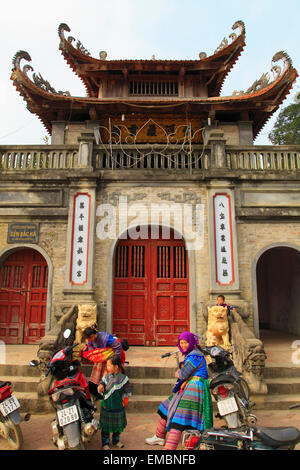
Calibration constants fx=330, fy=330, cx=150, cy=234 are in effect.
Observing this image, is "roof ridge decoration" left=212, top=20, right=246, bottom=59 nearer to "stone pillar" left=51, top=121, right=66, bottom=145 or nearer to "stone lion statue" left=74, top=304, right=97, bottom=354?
"stone pillar" left=51, top=121, right=66, bottom=145

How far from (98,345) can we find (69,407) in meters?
0.92

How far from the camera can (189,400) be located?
3420 mm

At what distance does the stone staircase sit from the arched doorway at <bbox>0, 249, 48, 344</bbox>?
211 centimetres

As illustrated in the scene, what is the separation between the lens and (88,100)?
9609 millimetres

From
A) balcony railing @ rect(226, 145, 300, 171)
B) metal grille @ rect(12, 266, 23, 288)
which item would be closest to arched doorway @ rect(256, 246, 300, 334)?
balcony railing @ rect(226, 145, 300, 171)

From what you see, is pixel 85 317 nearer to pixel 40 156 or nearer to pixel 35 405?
pixel 35 405

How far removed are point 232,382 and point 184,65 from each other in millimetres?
10403

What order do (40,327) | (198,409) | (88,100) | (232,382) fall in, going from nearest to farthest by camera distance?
1. (198,409)
2. (232,382)
3. (40,327)
4. (88,100)

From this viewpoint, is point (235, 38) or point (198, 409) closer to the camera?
point (198, 409)

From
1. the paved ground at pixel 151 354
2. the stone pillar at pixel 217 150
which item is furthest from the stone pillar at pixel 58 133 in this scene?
the paved ground at pixel 151 354

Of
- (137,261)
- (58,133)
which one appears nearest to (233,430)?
(137,261)
